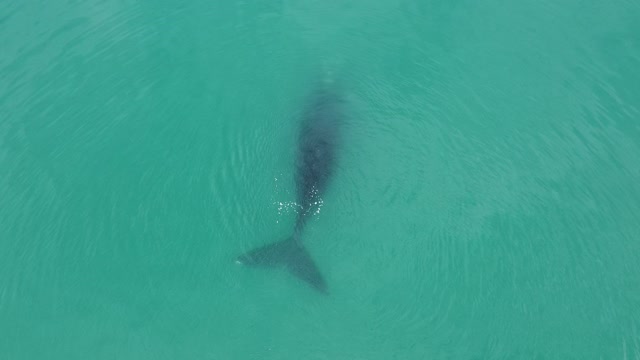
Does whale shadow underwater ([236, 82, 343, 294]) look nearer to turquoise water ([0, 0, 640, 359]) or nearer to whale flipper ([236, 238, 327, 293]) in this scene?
whale flipper ([236, 238, 327, 293])

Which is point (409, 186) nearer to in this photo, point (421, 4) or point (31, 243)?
point (421, 4)

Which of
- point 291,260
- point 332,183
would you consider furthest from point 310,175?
point 291,260

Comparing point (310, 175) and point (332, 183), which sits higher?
point (310, 175)

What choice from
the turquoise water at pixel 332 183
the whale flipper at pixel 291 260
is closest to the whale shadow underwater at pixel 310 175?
the whale flipper at pixel 291 260

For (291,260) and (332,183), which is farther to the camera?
(332,183)

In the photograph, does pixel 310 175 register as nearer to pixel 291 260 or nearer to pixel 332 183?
pixel 332 183

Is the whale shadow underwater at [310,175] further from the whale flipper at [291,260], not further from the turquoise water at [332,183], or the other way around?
the turquoise water at [332,183]

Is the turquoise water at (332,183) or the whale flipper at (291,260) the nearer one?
the turquoise water at (332,183)
